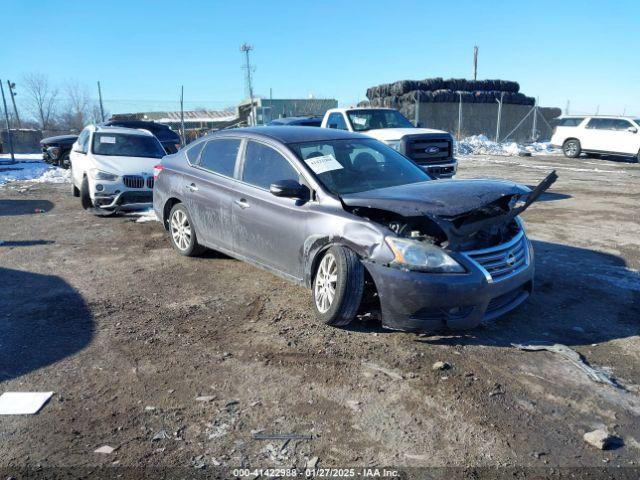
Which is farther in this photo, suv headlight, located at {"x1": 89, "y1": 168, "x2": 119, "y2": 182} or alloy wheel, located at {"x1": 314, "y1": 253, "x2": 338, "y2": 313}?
suv headlight, located at {"x1": 89, "y1": 168, "x2": 119, "y2": 182}

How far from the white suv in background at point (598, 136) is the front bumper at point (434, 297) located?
63.2ft

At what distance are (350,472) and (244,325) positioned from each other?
2092mm

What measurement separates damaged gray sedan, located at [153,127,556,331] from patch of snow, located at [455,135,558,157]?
21.5m

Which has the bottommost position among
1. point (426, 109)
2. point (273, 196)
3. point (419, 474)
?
point (419, 474)

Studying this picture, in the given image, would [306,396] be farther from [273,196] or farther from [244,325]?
[273,196]

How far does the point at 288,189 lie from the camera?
4.62 metres

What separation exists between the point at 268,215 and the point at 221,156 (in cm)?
136

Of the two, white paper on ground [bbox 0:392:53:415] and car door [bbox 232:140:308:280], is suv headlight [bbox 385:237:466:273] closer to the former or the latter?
car door [bbox 232:140:308:280]

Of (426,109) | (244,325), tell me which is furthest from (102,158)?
(426,109)

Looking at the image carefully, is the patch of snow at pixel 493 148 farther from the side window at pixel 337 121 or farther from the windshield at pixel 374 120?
the side window at pixel 337 121

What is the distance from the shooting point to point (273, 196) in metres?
5.05

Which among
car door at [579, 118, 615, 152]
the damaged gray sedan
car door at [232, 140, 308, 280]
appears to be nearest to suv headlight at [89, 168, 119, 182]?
the damaged gray sedan

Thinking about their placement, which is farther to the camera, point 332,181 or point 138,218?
point 138,218

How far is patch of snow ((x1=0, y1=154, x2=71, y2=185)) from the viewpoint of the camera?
1538cm
